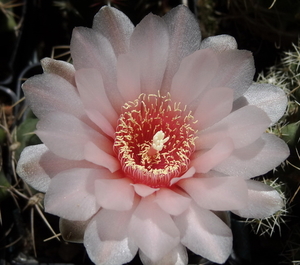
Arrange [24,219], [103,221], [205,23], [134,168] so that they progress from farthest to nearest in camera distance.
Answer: [205,23], [24,219], [134,168], [103,221]

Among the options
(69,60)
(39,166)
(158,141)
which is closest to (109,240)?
(39,166)

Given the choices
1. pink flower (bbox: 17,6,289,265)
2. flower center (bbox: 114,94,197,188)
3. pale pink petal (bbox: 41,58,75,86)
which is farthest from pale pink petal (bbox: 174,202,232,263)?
pale pink petal (bbox: 41,58,75,86)

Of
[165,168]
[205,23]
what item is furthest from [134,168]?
[205,23]

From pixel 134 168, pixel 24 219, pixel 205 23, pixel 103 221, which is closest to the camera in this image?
pixel 103 221

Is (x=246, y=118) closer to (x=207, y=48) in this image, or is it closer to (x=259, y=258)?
(x=207, y=48)

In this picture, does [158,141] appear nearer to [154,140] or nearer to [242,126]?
[154,140]

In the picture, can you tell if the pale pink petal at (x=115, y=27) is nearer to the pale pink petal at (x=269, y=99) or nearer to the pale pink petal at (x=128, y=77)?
the pale pink petal at (x=128, y=77)

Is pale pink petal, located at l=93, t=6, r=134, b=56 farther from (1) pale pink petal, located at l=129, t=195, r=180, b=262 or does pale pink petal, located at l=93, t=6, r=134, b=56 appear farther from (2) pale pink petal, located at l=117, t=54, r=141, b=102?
(1) pale pink petal, located at l=129, t=195, r=180, b=262

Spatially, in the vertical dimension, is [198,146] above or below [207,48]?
below
